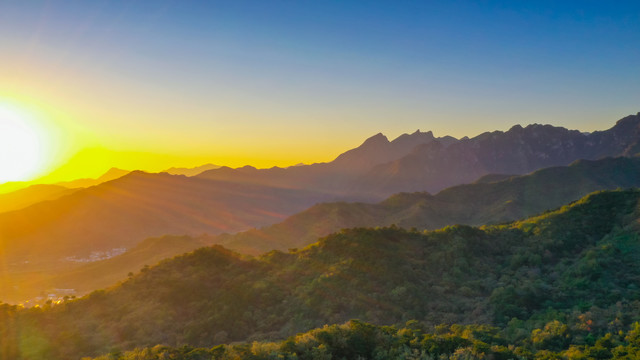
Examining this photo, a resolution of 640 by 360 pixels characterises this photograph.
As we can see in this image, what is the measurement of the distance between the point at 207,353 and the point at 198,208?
19413 cm

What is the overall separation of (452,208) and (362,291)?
82.6 meters

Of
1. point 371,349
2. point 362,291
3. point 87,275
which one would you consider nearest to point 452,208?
point 362,291

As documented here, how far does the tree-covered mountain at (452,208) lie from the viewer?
92.3m

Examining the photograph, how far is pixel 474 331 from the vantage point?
59.0 ft

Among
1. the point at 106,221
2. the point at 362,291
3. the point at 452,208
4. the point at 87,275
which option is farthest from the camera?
the point at 106,221

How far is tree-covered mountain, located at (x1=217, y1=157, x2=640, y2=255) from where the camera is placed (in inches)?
3634

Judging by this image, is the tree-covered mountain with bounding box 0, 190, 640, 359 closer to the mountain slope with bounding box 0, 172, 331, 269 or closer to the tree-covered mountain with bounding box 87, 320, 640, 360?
the tree-covered mountain with bounding box 87, 320, 640, 360

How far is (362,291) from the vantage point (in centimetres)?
2903

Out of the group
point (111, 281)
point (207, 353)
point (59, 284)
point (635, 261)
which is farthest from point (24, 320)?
point (59, 284)

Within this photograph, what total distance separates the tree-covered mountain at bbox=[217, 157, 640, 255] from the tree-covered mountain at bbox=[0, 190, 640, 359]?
49.9 meters

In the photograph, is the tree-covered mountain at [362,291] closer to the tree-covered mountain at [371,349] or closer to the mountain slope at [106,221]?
the tree-covered mountain at [371,349]

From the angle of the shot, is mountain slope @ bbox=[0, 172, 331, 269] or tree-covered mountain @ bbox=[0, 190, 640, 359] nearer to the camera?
tree-covered mountain @ bbox=[0, 190, 640, 359]

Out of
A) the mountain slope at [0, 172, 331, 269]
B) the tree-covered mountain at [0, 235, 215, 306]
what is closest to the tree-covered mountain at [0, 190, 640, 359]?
the tree-covered mountain at [0, 235, 215, 306]

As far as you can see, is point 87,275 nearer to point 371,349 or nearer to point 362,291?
point 362,291
